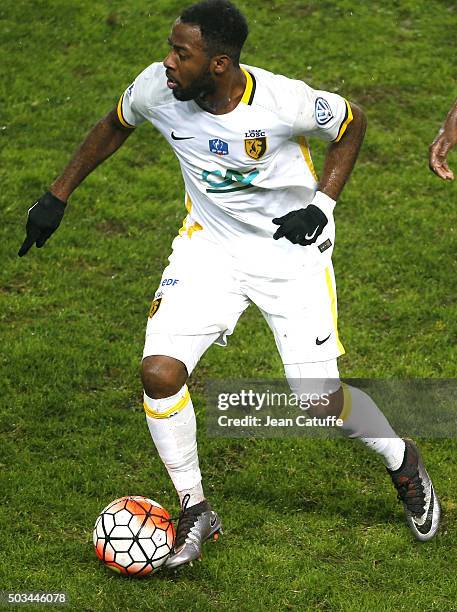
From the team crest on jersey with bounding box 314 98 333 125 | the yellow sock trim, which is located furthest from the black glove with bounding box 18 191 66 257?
the yellow sock trim

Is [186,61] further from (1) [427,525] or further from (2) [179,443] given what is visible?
(1) [427,525]

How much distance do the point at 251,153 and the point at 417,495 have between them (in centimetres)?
210

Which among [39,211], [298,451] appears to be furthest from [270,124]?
[298,451]

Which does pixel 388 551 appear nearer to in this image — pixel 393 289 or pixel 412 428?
pixel 412 428

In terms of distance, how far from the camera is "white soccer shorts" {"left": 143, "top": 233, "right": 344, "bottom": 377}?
239 inches

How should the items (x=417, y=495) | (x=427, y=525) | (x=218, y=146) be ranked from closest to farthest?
(x=218, y=146)
(x=427, y=525)
(x=417, y=495)

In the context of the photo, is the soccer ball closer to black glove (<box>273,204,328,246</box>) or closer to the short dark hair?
black glove (<box>273,204,328,246</box>)

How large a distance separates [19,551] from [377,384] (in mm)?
2960

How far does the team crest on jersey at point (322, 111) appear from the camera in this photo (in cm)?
609

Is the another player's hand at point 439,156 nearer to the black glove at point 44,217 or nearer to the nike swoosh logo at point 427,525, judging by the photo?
the nike swoosh logo at point 427,525

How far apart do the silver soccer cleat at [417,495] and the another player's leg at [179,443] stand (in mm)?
1057

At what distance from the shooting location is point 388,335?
28.3 ft

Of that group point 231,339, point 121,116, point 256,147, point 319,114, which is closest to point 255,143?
point 256,147

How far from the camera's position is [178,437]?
19.7ft
